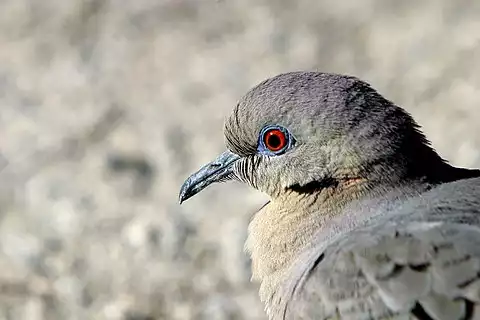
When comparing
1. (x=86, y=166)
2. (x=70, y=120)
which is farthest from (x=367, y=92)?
(x=70, y=120)

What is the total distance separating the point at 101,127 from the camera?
19.6 ft

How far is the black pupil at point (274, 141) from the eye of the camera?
294cm

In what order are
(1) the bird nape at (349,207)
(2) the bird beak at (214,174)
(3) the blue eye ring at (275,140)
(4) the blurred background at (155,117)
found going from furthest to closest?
(4) the blurred background at (155,117), (2) the bird beak at (214,174), (3) the blue eye ring at (275,140), (1) the bird nape at (349,207)

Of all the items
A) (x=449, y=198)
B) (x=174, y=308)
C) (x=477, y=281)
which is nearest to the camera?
(x=477, y=281)

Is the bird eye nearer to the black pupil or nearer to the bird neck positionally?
the black pupil

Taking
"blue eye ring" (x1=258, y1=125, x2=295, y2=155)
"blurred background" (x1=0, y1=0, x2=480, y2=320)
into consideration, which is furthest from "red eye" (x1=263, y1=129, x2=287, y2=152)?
"blurred background" (x1=0, y1=0, x2=480, y2=320)

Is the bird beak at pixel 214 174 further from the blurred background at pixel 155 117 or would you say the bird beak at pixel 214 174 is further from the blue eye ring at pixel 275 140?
the blurred background at pixel 155 117

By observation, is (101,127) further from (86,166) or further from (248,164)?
(248,164)

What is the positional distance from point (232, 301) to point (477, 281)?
2.46m

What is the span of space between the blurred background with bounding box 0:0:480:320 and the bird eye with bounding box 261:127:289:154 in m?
1.83

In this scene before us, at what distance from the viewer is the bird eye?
292cm

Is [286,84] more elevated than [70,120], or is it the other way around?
[70,120]

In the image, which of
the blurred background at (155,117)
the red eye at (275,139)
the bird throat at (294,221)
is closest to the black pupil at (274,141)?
the red eye at (275,139)

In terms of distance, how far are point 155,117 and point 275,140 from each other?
3194 mm
